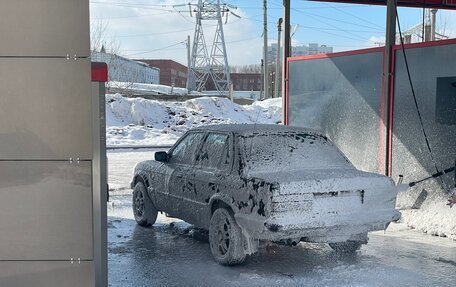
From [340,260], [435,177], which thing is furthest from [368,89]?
[340,260]

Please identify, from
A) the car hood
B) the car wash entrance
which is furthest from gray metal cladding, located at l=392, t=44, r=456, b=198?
the car wash entrance

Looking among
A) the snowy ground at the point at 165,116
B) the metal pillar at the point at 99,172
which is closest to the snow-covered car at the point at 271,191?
the metal pillar at the point at 99,172

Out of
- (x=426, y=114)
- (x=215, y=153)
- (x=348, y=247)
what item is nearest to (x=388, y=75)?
(x=426, y=114)

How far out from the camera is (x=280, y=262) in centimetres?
675

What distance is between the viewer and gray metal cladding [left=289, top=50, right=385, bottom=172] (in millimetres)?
10250

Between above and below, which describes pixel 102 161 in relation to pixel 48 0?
below

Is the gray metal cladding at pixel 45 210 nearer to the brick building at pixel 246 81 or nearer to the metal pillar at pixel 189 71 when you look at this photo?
the metal pillar at pixel 189 71

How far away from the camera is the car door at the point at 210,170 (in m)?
6.57

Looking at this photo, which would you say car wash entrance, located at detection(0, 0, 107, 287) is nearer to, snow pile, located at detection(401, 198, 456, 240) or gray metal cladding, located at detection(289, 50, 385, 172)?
snow pile, located at detection(401, 198, 456, 240)

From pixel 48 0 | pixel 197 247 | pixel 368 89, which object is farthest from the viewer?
pixel 368 89

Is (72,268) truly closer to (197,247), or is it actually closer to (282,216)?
(282,216)

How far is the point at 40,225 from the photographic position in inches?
113

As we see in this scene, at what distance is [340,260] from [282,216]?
143 centimetres

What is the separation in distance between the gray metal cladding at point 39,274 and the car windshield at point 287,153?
3.52m
